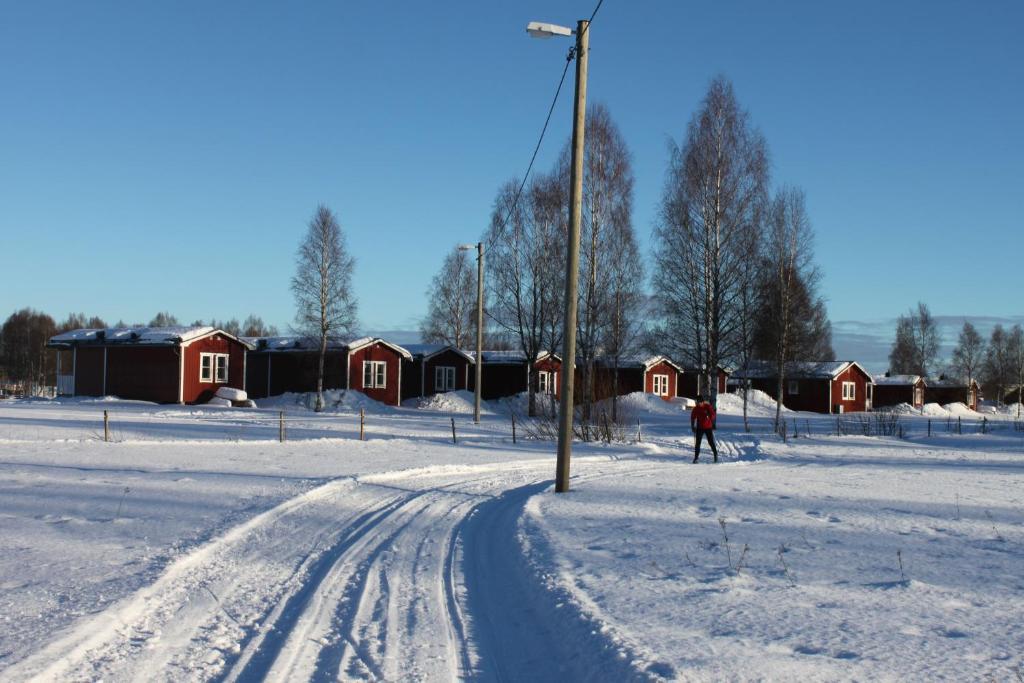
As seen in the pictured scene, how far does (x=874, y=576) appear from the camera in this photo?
7547 millimetres

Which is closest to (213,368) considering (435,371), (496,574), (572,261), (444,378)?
(435,371)

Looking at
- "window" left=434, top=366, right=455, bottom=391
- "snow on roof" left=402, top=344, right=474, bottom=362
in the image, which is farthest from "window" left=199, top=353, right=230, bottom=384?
"window" left=434, top=366, right=455, bottom=391

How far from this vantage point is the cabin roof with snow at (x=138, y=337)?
43688 millimetres

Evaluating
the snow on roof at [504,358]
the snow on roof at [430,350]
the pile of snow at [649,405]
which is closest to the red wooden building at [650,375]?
the pile of snow at [649,405]

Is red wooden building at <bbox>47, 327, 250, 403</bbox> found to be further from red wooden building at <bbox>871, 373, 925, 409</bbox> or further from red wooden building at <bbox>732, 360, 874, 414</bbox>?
red wooden building at <bbox>871, 373, 925, 409</bbox>

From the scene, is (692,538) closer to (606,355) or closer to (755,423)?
(606,355)

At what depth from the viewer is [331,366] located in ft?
159

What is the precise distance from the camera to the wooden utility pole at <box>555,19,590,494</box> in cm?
1387

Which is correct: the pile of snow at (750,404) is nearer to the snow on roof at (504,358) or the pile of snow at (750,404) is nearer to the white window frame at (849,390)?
the white window frame at (849,390)

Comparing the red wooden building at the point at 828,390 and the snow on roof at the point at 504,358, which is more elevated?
the snow on roof at the point at 504,358

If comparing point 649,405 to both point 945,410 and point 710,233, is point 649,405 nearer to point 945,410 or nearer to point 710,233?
point 710,233

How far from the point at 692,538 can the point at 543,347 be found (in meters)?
36.1

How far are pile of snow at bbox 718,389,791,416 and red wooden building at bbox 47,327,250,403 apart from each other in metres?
28.6

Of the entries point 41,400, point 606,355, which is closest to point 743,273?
point 606,355
